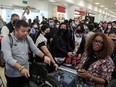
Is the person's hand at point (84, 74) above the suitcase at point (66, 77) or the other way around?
above

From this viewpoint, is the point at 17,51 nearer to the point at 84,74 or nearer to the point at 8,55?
the point at 8,55

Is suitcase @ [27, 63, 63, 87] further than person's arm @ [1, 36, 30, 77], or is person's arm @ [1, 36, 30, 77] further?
person's arm @ [1, 36, 30, 77]

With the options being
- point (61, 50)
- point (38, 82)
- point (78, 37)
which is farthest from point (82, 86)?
point (78, 37)

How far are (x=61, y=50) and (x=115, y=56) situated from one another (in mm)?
1525

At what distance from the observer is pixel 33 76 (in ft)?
6.70

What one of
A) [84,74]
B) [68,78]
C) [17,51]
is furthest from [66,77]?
[17,51]

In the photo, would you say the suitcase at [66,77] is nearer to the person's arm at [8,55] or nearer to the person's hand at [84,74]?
the person's hand at [84,74]

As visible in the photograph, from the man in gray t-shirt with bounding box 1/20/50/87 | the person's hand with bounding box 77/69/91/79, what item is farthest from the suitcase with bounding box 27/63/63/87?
the person's hand with bounding box 77/69/91/79

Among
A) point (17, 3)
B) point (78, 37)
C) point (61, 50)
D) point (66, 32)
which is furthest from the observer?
point (17, 3)

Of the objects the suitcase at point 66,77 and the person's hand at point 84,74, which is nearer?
the person's hand at point 84,74

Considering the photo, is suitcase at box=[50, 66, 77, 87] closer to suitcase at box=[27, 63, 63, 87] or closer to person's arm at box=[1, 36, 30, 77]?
suitcase at box=[27, 63, 63, 87]

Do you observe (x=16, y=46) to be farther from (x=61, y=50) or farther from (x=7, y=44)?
(x=61, y=50)

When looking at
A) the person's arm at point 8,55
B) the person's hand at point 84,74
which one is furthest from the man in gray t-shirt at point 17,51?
the person's hand at point 84,74

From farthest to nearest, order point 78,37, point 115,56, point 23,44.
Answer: point 78,37 < point 115,56 < point 23,44
